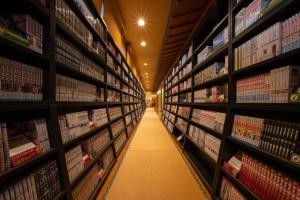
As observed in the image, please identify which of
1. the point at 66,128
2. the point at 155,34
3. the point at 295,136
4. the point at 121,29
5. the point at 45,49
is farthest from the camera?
the point at 155,34

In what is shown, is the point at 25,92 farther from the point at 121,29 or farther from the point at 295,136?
the point at 121,29

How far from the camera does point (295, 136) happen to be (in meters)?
0.87

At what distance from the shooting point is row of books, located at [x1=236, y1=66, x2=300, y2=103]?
91cm

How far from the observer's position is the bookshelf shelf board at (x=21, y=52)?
0.71m

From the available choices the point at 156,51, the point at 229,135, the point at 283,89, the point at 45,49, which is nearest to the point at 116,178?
the point at 229,135

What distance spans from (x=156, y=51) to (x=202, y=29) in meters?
4.01

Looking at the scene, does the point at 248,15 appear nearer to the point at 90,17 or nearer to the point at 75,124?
the point at 90,17

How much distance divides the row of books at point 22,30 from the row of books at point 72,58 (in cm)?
19

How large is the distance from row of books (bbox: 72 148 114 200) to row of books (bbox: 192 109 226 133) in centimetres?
164

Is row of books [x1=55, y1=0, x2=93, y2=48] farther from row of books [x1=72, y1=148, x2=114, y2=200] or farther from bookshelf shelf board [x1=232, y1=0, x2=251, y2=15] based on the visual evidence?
bookshelf shelf board [x1=232, y1=0, x2=251, y2=15]

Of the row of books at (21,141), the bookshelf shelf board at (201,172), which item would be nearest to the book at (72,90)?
the row of books at (21,141)

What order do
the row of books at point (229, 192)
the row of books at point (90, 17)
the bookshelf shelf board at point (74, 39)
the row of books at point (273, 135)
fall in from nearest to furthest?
1. the row of books at point (273, 135)
2. the bookshelf shelf board at point (74, 39)
3. the row of books at point (229, 192)
4. the row of books at point (90, 17)

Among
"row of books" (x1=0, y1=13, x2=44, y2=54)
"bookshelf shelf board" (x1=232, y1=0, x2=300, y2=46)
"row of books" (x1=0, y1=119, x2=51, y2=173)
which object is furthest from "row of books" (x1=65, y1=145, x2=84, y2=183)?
"bookshelf shelf board" (x1=232, y1=0, x2=300, y2=46)

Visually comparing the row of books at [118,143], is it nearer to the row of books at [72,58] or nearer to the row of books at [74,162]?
the row of books at [74,162]
